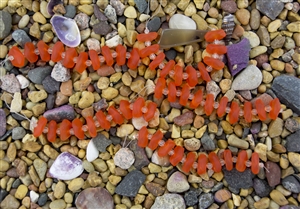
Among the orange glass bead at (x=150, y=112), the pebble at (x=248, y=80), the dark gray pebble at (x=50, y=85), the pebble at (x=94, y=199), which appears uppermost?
the dark gray pebble at (x=50, y=85)

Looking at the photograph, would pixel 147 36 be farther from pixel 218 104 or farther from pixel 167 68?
pixel 218 104

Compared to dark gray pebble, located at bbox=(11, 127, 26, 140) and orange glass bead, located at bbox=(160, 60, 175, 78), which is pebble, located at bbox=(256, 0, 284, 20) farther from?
dark gray pebble, located at bbox=(11, 127, 26, 140)

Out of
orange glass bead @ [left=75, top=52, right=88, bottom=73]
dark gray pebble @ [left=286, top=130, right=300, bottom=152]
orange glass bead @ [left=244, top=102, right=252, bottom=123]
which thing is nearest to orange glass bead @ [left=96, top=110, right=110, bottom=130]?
orange glass bead @ [left=75, top=52, right=88, bottom=73]

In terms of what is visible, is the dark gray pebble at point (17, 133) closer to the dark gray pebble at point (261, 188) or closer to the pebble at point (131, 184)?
the pebble at point (131, 184)

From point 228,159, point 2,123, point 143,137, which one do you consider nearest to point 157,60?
point 143,137

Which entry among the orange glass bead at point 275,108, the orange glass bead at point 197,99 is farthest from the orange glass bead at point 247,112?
the orange glass bead at point 197,99

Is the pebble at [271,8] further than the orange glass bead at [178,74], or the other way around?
the pebble at [271,8]
